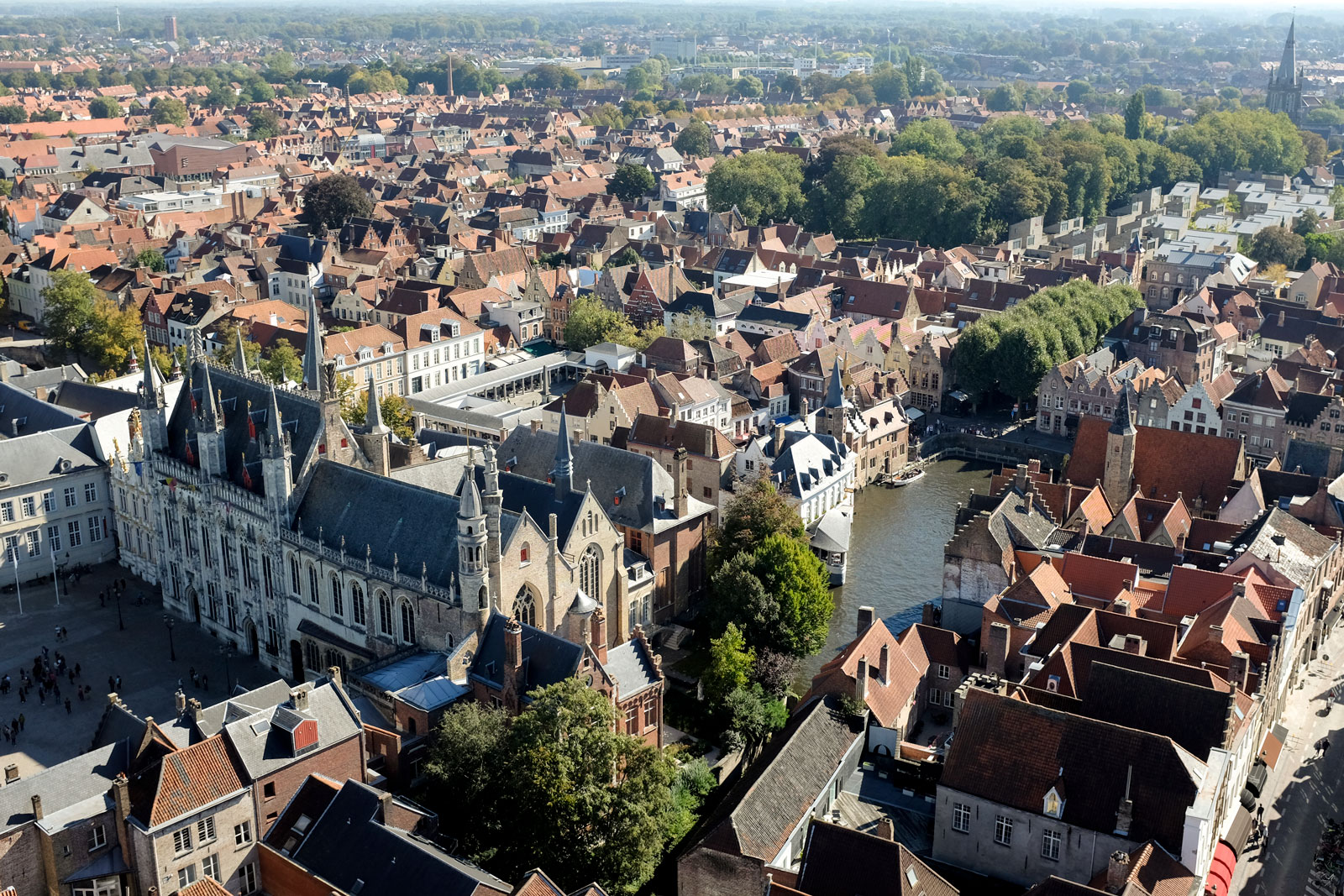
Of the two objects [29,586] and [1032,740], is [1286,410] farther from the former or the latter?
[29,586]

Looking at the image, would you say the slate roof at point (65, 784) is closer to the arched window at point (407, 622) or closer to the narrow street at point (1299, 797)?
the arched window at point (407, 622)

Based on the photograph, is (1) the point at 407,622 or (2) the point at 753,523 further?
(2) the point at 753,523

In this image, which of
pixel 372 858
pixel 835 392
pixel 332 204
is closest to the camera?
pixel 372 858

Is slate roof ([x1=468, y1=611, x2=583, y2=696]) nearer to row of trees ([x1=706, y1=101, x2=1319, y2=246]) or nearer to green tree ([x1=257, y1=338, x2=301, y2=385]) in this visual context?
green tree ([x1=257, y1=338, x2=301, y2=385])

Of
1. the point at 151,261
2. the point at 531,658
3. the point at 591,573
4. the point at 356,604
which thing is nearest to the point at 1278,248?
the point at 591,573

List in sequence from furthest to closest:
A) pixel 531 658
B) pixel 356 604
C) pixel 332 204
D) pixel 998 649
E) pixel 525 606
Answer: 1. pixel 332 204
2. pixel 356 604
3. pixel 525 606
4. pixel 998 649
5. pixel 531 658

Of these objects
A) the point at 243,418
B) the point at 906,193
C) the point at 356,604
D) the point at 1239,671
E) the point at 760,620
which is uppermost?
the point at 243,418

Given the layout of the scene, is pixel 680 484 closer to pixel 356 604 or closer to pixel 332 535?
pixel 332 535

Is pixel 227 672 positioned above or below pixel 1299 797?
below

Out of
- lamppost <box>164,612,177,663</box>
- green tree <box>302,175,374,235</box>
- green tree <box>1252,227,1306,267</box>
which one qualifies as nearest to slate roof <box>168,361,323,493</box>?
lamppost <box>164,612,177,663</box>
